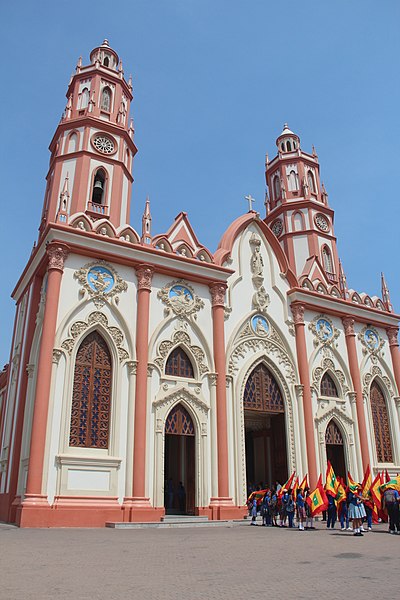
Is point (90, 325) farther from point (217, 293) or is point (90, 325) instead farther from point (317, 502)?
point (317, 502)

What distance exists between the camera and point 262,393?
859 inches

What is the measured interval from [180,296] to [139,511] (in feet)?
27.8

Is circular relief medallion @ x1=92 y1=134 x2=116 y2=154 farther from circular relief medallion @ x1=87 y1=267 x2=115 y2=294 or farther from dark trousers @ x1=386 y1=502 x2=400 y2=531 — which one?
dark trousers @ x1=386 y1=502 x2=400 y2=531

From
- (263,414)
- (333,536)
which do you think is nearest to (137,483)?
(333,536)

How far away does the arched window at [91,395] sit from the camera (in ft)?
54.9

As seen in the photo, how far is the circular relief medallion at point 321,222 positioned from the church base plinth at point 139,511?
808 inches

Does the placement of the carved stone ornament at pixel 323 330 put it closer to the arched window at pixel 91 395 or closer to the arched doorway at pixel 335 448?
the arched doorway at pixel 335 448

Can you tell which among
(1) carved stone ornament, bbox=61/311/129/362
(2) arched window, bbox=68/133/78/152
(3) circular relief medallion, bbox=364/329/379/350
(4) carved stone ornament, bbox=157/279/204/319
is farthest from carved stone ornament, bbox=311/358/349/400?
(2) arched window, bbox=68/133/78/152

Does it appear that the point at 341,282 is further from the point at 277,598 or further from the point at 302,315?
the point at 277,598

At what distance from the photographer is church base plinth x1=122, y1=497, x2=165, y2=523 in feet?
53.1

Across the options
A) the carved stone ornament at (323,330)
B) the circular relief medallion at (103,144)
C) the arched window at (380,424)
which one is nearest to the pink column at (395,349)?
the arched window at (380,424)

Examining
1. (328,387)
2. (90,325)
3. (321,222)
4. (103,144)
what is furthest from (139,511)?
(321,222)

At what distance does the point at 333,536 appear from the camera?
13273mm

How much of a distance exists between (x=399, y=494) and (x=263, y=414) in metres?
9.53
